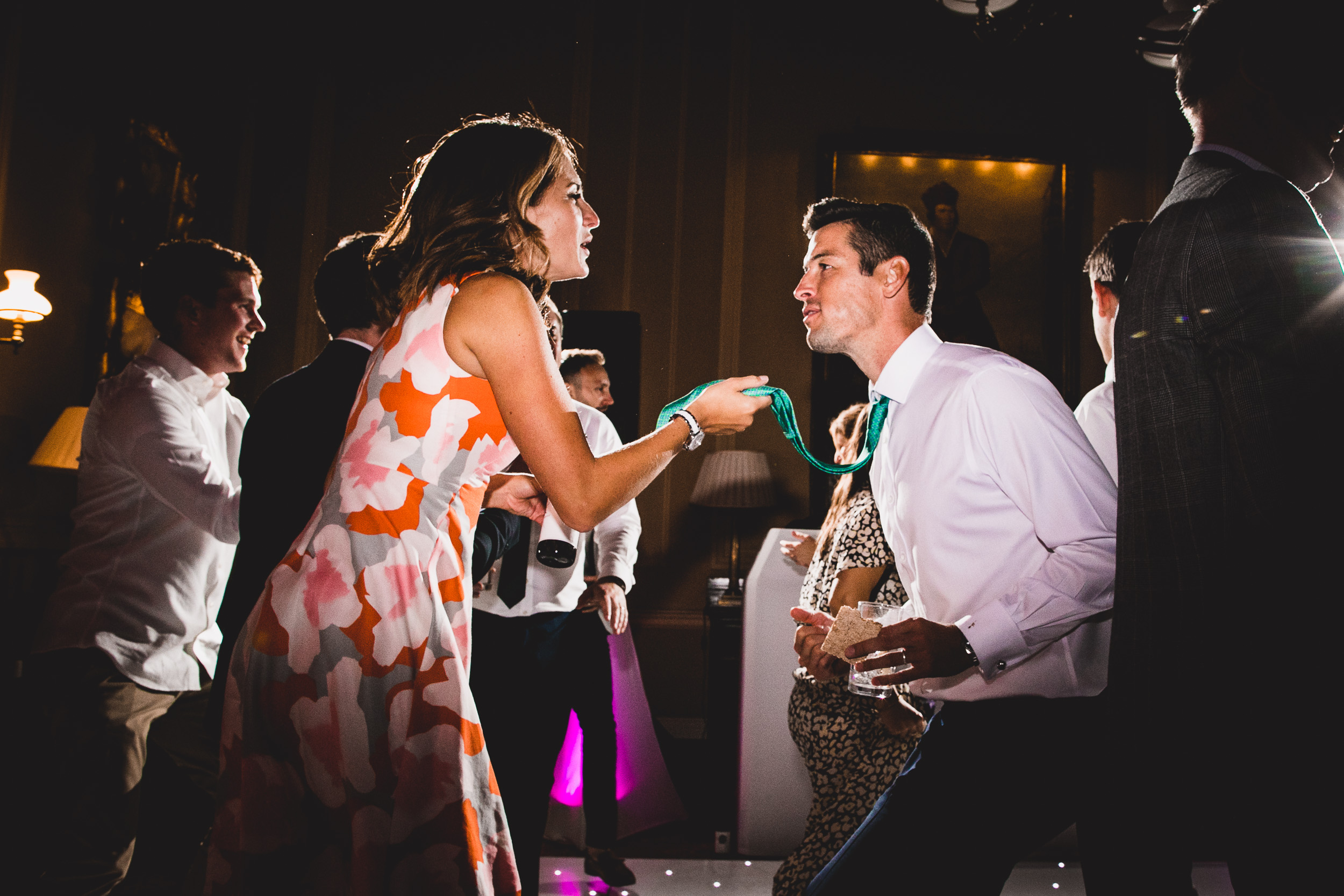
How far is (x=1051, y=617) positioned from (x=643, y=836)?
2.70 metres

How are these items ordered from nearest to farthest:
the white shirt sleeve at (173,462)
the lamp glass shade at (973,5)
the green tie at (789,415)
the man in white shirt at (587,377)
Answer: the green tie at (789,415) → the white shirt sleeve at (173,462) → the man in white shirt at (587,377) → the lamp glass shade at (973,5)

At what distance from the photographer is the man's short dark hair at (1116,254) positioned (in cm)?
223

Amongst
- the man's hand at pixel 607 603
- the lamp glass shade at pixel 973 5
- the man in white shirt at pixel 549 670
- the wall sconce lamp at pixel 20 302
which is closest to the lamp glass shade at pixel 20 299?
the wall sconce lamp at pixel 20 302

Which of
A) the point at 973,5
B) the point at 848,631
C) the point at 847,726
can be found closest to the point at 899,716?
the point at 847,726

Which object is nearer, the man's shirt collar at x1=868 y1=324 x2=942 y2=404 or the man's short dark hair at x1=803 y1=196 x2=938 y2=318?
the man's shirt collar at x1=868 y1=324 x2=942 y2=404

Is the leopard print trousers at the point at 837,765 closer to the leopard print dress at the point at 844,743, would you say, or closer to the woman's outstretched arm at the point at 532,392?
the leopard print dress at the point at 844,743

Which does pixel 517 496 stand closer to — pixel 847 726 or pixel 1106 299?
pixel 847 726

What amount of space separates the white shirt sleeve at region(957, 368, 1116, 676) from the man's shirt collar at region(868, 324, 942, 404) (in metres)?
0.22

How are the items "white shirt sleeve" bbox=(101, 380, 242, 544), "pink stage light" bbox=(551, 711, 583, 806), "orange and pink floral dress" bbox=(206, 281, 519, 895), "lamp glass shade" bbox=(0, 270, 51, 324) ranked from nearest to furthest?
"orange and pink floral dress" bbox=(206, 281, 519, 895), "white shirt sleeve" bbox=(101, 380, 242, 544), "pink stage light" bbox=(551, 711, 583, 806), "lamp glass shade" bbox=(0, 270, 51, 324)

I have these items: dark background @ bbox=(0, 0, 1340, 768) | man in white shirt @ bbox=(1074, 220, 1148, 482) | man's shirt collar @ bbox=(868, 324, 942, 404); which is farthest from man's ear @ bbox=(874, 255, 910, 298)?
dark background @ bbox=(0, 0, 1340, 768)

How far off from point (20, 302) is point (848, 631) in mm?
3858

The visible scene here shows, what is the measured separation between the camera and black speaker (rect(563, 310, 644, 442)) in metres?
5.14

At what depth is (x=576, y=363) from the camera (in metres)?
3.48

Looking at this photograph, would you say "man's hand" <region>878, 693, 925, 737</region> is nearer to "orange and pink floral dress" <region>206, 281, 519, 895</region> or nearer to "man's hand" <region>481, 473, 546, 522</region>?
"man's hand" <region>481, 473, 546, 522</region>
